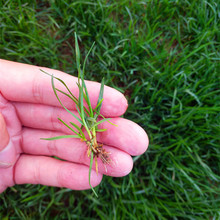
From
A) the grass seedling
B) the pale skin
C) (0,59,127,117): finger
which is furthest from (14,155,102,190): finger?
(0,59,127,117): finger

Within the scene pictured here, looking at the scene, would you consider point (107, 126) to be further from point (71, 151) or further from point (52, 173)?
point (52, 173)

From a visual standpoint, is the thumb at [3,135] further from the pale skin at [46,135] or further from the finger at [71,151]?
the finger at [71,151]

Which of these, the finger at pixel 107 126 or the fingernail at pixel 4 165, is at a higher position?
the finger at pixel 107 126

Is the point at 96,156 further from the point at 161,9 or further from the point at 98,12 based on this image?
the point at 161,9

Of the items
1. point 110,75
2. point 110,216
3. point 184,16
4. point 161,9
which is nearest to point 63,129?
point 110,75

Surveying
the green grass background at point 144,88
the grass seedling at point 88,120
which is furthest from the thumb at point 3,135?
the green grass background at point 144,88

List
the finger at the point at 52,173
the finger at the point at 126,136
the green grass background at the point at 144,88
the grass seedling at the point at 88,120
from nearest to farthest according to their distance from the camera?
1. the grass seedling at the point at 88,120
2. the finger at the point at 126,136
3. the finger at the point at 52,173
4. the green grass background at the point at 144,88

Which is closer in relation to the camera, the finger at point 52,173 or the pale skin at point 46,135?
the pale skin at point 46,135
